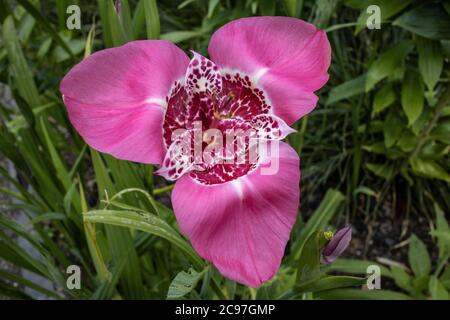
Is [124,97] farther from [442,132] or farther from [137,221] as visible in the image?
[442,132]

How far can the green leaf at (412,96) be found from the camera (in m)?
0.99

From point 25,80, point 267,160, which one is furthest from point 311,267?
point 25,80

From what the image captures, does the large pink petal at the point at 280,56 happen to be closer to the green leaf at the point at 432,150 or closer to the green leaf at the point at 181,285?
the green leaf at the point at 181,285

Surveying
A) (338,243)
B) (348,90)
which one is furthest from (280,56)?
(348,90)

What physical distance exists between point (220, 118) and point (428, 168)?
2.48ft

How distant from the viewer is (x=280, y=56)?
1.70 ft

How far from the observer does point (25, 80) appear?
2.58ft

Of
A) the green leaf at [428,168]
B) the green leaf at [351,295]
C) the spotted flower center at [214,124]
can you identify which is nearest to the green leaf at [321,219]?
the green leaf at [351,295]

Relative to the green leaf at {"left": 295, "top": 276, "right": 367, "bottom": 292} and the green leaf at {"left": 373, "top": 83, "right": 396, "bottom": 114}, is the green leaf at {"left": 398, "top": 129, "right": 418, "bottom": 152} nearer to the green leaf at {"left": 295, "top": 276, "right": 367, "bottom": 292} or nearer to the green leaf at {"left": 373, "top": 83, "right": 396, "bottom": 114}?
the green leaf at {"left": 373, "top": 83, "right": 396, "bottom": 114}

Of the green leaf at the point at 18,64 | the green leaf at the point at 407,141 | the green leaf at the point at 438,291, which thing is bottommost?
the green leaf at the point at 438,291

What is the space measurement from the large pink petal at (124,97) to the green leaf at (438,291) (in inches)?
26.9

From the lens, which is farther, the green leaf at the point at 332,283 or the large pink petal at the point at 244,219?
the green leaf at the point at 332,283
